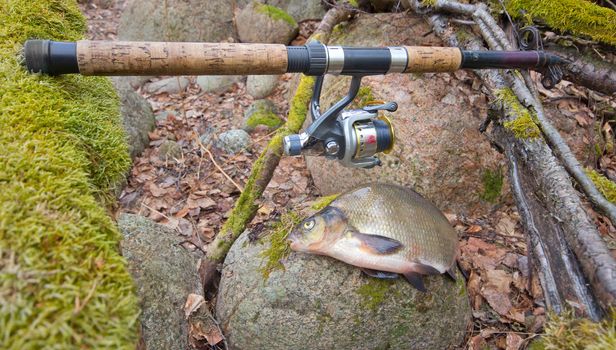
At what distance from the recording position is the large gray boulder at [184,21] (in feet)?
26.8

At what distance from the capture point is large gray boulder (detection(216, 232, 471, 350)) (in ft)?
8.87

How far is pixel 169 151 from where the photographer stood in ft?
17.8

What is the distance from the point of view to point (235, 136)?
18.2 ft

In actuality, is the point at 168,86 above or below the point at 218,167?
below

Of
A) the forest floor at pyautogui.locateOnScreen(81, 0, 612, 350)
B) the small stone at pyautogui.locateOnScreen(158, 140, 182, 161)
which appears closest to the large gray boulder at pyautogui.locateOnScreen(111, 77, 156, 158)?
the forest floor at pyautogui.locateOnScreen(81, 0, 612, 350)

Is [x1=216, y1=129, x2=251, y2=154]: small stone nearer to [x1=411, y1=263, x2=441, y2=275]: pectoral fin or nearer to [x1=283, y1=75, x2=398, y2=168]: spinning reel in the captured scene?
[x1=283, y1=75, x2=398, y2=168]: spinning reel

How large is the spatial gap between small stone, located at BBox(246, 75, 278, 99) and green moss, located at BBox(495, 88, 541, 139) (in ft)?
14.3

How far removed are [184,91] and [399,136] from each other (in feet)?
14.7

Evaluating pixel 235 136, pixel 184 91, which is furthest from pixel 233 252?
pixel 184 91

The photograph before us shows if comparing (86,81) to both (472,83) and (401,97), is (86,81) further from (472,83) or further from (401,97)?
(472,83)

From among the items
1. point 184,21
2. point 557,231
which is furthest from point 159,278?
point 184,21

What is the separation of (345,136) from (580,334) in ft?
4.39

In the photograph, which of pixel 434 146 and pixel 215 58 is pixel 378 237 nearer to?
pixel 215 58

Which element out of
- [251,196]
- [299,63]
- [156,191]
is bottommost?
[156,191]
